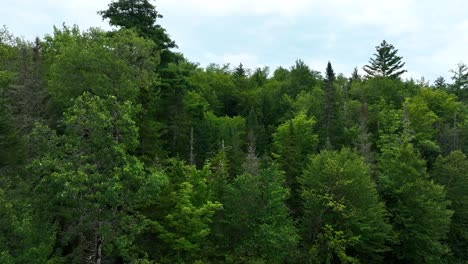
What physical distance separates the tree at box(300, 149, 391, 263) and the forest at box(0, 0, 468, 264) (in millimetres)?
110

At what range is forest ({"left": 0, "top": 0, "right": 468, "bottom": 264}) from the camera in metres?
22.0

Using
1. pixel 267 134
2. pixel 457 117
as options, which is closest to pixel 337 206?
pixel 267 134

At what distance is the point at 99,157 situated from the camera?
22297 mm

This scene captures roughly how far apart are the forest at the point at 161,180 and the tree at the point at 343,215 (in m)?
0.11

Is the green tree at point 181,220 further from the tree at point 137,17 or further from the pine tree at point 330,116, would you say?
the pine tree at point 330,116

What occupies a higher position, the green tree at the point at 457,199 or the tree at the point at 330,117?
the tree at the point at 330,117

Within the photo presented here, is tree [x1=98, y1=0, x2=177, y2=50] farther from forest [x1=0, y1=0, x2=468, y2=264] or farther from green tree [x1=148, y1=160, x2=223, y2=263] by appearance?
green tree [x1=148, y1=160, x2=223, y2=263]

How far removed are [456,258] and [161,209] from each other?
30077mm

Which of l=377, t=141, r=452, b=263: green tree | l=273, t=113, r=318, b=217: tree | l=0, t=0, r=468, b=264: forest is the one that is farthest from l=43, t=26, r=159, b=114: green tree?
l=377, t=141, r=452, b=263: green tree

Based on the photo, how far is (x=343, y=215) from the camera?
34875 mm

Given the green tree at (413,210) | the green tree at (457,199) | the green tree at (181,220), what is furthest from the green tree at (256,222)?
the green tree at (457,199)

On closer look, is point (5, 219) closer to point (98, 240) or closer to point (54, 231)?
point (54, 231)

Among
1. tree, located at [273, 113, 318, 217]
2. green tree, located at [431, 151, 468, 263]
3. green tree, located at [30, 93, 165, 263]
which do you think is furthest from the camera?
green tree, located at [431, 151, 468, 263]

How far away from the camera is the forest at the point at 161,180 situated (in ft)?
72.3
